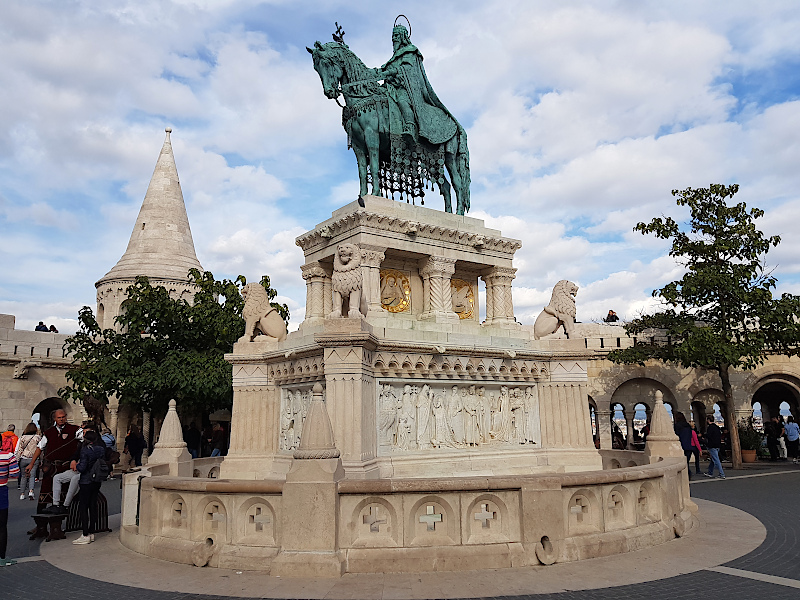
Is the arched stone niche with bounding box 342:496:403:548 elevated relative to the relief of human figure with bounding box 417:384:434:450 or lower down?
lower down

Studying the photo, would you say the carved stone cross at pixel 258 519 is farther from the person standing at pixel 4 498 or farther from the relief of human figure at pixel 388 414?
the relief of human figure at pixel 388 414

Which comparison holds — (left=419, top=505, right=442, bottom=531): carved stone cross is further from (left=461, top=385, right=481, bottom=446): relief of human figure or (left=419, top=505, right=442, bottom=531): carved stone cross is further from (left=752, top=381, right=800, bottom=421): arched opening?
(left=752, top=381, right=800, bottom=421): arched opening

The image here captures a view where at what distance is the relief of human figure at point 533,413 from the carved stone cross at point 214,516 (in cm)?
764

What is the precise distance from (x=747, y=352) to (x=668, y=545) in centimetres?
1460

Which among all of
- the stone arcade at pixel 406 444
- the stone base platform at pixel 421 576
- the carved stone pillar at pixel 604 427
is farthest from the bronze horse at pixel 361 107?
the carved stone pillar at pixel 604 427

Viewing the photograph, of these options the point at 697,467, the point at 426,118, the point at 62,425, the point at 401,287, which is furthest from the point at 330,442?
the point at 697,467

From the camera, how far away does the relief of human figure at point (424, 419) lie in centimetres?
1171

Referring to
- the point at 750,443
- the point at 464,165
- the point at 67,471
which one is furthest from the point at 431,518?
the point at 750,443

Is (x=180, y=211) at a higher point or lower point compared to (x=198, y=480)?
higher

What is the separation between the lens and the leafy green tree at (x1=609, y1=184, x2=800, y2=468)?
67.4 feet

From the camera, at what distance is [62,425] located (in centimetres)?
1020

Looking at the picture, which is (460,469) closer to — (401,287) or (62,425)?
(401,287)

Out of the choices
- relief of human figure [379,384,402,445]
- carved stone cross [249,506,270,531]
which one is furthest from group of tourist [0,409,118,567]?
relief of human figure [379,384,402,445]

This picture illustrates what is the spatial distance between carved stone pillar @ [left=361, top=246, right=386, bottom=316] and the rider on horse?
11.4ft
